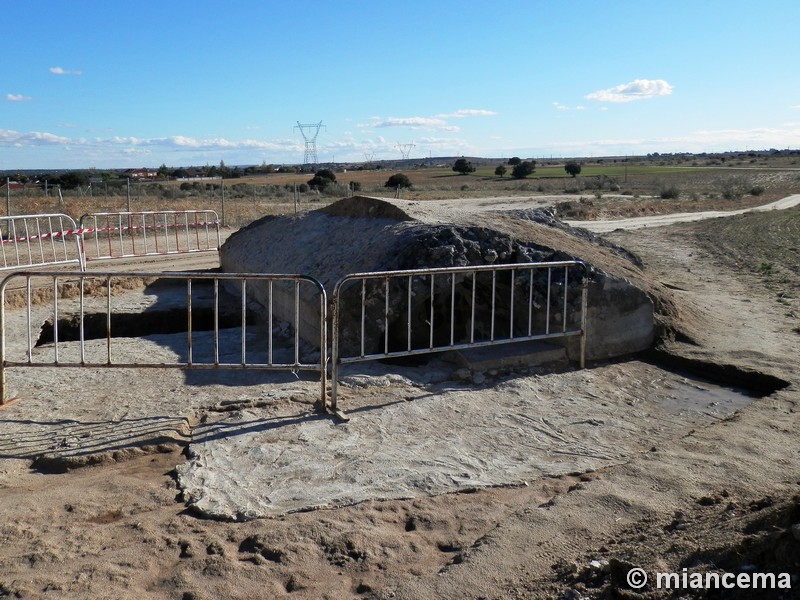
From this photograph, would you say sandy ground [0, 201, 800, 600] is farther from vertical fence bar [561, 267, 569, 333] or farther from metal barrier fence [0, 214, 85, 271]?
metal barrier fence [0, 214, 85, 271]

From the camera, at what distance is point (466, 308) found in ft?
30.5

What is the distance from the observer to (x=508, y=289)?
922 centimetres

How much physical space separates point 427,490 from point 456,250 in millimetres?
4171

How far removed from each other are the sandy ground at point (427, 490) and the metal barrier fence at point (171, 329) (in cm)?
43

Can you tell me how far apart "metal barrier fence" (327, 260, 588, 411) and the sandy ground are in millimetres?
631

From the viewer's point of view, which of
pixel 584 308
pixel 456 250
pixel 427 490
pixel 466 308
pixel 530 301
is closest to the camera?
pixel 427 490

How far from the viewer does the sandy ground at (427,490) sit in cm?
409

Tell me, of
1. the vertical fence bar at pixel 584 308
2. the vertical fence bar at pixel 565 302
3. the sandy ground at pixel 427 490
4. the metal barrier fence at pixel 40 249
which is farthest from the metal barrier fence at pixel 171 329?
the vertical fence bar at pixel 584 308

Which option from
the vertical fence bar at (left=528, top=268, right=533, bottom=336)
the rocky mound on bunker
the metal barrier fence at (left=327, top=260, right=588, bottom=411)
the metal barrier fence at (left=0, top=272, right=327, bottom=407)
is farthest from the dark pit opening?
the vertical fence bar at (left=528, top=268, right=533, bottom=336)

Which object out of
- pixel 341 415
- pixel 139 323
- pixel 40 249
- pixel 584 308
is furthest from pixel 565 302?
pixel 40 249

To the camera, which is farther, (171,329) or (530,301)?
(171,329)

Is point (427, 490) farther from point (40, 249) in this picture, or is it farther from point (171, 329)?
point (40, 249)

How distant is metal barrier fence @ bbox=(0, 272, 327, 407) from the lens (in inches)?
274

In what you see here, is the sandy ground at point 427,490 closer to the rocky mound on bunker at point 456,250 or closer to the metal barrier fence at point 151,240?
the rocky mound on bunker at point 456,250
